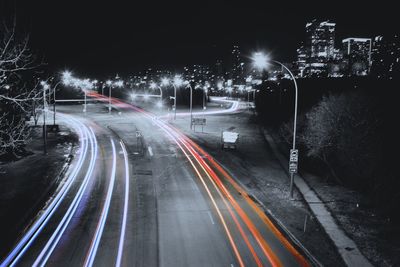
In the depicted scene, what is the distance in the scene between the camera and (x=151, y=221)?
17500 millimetres

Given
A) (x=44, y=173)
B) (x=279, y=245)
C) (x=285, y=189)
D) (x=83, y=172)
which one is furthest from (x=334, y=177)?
(x=44, y=173)

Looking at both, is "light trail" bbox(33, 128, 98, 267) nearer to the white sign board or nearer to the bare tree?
the bare tree

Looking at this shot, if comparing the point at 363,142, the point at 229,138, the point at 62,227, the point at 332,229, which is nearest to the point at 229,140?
the point at 229,138

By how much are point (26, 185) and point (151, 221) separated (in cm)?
1021

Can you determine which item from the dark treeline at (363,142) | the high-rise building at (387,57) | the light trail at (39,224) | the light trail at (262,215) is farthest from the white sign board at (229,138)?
the high-rise building at (387,57)

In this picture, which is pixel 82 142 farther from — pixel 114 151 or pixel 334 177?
pixel 334 177

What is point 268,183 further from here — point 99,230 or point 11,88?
point 11,88

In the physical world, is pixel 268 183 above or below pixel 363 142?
below

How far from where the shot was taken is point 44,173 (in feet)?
85.4

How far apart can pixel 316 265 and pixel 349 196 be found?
1046 cm

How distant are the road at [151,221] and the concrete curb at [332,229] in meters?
2.03

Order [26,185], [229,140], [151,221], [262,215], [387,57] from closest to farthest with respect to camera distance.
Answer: [151,221]
[262,215]
[26,185]
[229,140]
[387,57]

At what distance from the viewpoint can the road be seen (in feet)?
45.4

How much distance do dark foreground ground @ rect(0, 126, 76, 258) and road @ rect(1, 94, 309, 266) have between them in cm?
67
